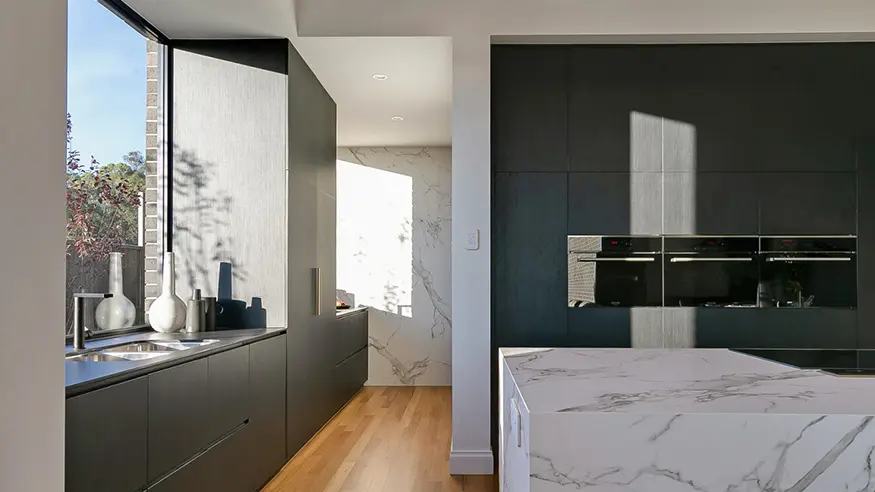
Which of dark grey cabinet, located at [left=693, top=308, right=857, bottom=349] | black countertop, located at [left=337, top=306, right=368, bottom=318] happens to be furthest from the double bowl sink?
dark grey cabinet, located at [left=693, top=308, right=857, bottom=349]

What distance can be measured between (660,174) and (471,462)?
1.87m

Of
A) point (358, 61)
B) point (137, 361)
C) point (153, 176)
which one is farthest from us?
point (358, 61)

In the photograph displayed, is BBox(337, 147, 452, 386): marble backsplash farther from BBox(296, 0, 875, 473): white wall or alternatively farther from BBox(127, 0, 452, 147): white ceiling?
BBox(296, 0, 875, 473): white wall

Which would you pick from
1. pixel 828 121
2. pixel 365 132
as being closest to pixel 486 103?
pixel 828 121

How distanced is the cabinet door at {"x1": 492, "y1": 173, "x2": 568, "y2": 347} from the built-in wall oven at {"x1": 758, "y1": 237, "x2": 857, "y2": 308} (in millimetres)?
1123

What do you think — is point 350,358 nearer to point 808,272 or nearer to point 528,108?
point 528,108

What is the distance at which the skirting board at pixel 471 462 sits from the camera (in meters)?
3.81

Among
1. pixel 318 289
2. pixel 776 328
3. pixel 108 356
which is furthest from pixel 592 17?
pixel 108 356

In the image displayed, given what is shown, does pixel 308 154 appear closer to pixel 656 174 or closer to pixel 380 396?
pixel 656 174

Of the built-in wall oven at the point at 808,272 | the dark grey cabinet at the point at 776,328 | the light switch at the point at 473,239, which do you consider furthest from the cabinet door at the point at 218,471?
the built-in wall oven at the point at 808,272

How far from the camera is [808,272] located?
13.1 feet

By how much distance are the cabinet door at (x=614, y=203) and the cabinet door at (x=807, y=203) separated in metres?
0.60

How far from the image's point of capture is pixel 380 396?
21.3ft

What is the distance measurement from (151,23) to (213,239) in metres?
1.14
